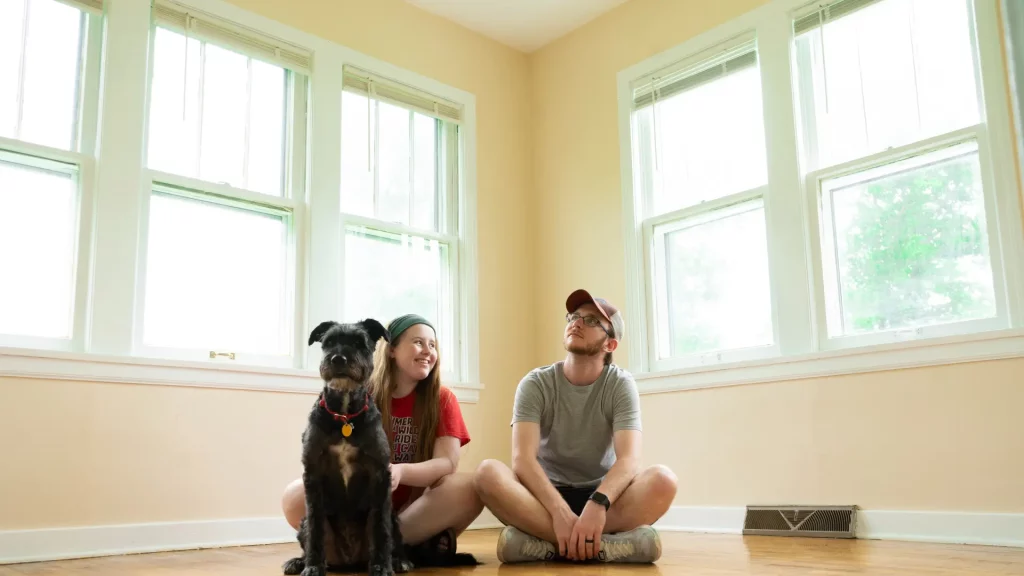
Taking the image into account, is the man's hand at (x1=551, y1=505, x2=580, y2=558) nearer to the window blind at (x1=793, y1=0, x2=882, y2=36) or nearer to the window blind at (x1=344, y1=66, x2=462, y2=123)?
the window blind at (x1=793, y1=0, x2=882, y2=36)

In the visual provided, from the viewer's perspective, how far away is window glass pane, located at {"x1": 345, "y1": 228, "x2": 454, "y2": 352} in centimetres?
448

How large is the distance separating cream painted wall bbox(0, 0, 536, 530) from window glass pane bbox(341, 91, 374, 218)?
0.35 metres

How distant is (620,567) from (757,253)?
2212 mm

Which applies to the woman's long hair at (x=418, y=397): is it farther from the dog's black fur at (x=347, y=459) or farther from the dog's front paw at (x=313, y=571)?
the dog's front paw at (x=313, y=571)

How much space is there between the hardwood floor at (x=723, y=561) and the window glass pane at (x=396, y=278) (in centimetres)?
145

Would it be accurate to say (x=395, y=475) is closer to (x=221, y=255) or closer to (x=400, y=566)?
(x=400, y=566)

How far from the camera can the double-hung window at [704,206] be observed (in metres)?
4.21

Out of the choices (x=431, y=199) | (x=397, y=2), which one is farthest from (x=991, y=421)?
(x=397, y=2)

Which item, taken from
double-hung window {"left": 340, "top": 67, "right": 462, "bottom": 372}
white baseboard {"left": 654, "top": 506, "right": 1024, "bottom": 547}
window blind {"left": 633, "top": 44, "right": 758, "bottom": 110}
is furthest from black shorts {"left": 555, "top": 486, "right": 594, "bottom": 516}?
window blind {"left": 633, "top": 44, "right": 758, "bottom": 110}

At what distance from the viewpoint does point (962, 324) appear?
3.39m

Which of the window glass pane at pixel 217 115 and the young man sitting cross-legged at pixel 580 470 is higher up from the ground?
the window glass pane at pixel 217 115

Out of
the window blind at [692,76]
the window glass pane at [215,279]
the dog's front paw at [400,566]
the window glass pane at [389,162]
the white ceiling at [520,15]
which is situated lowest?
the dog's front paw at [400,566]

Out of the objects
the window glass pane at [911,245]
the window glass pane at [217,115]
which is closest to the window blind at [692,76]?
the window glass pane at [911,245]

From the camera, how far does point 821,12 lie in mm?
3982
